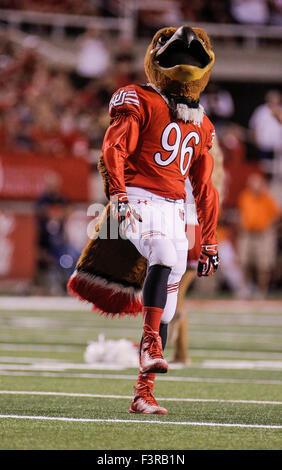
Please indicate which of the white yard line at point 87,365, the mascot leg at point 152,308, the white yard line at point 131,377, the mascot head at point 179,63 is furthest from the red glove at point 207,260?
the white yard line at point 87,365

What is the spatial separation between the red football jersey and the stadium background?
9.19m

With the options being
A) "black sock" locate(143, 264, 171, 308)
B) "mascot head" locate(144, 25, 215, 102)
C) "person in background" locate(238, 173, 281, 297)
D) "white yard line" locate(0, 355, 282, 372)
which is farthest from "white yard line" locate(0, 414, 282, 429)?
"person in background" locate(238, 173, 281, 297)

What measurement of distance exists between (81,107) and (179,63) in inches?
499

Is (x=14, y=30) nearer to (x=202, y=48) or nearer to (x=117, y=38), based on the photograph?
(x=117, y=38)

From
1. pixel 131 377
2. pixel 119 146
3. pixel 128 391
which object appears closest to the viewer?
pixel 119 146

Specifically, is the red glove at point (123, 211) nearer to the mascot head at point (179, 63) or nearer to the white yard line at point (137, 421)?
the mascot head at point (179, 63)

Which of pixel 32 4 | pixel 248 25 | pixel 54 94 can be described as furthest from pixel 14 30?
pixel 248 25

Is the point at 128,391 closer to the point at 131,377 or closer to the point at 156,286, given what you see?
the point at 131,377

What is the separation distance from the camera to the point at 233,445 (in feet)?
12.5

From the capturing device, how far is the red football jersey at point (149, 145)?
15.6 feet

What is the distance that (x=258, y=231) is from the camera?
50.8ft

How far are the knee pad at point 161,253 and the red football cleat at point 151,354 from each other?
32 centimetres

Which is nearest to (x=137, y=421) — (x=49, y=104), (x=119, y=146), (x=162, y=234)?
(x=162, y=234)

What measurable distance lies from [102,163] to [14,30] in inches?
581
